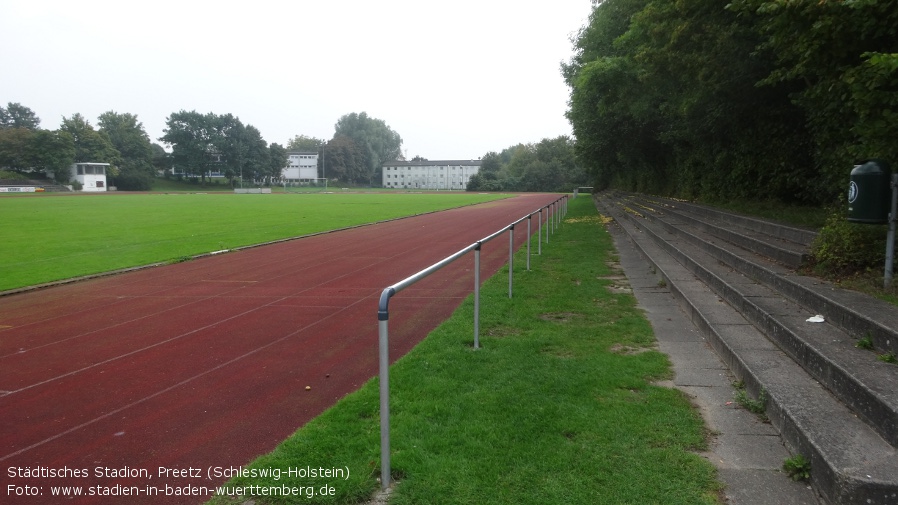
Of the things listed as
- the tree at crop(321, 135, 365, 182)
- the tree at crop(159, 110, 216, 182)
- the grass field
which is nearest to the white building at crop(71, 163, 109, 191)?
the tree at crop(159, 110, 216, 182)

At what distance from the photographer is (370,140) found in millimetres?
149875

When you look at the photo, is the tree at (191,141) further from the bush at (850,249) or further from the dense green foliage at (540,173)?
the bush at (850,249)

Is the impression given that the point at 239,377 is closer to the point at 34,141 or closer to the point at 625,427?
the point at 625,427

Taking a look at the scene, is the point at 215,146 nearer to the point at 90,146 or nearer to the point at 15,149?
the point at 90,146

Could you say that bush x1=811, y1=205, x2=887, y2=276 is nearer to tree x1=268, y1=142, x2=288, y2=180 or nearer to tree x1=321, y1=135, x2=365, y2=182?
tree x1=268, y1=142, x2=288, y2=180

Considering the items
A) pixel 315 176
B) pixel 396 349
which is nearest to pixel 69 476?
pixel 396 349

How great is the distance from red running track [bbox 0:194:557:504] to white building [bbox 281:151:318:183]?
13266 cm

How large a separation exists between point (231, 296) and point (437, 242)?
8413 mm

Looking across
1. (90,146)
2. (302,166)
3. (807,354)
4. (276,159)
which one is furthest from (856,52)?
(302,166)

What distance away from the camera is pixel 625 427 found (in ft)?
12.6

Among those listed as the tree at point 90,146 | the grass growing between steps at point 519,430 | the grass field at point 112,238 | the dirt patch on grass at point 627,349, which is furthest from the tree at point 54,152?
the dirt patch on grass at point 627,349

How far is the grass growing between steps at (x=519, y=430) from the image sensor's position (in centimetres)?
315

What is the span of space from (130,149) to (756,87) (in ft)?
361

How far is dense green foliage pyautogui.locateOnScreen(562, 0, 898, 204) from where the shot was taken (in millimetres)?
5965
